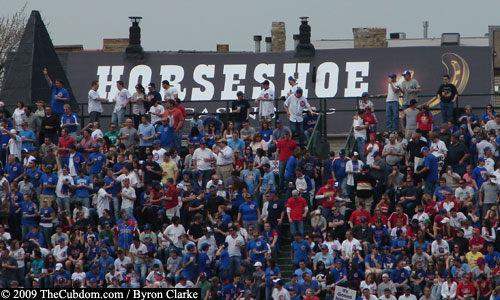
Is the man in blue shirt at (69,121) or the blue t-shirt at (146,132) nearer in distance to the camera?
the blue t-shirt at (146,132)

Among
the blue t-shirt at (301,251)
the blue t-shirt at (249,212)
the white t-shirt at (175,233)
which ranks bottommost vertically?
the blue t-shirt at (301,251)

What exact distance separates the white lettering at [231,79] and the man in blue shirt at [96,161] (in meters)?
11.2

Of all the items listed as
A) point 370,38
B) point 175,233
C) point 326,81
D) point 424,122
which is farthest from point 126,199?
point 370,38

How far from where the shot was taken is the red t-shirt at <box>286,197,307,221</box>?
27859mm

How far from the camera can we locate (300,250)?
88.0ft

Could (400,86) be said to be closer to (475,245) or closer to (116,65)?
(475,245)

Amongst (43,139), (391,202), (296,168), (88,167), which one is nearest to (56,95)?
(43,139)

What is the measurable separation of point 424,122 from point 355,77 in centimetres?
1004

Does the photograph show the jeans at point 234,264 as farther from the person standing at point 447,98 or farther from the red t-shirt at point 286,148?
the person standing at point 447,98

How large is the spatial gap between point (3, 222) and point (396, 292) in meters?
9.32

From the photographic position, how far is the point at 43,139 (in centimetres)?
3219

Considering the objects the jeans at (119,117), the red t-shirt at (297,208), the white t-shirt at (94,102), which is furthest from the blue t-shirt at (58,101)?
the red t-shirt at (297,208)

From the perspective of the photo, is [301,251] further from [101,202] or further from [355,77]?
[355,77]

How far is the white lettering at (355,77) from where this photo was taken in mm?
Result: 40438
